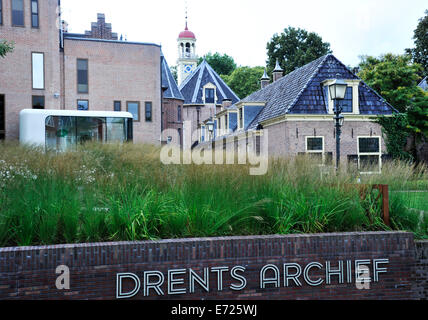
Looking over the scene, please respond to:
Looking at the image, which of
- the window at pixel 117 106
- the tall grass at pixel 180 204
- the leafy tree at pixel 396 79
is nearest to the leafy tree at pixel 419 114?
the leafy tree at pixel 396 79

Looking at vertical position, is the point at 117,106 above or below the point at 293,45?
below

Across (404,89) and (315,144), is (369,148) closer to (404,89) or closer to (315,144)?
(315,144)

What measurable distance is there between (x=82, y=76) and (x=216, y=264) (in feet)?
90.8

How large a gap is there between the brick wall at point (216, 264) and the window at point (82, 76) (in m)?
27.1

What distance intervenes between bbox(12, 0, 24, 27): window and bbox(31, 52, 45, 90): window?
2129 millimetres

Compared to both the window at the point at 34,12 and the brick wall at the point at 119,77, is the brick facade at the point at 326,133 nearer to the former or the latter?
the brick wall at the point at 119,77

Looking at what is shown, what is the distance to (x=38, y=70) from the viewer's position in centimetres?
2738

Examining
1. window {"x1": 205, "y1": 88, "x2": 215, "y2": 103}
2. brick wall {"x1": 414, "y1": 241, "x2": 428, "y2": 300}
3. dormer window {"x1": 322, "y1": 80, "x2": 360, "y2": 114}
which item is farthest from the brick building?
brick wall {"x1": 414, "y1": 241, "x2": 428, "y2": 300}

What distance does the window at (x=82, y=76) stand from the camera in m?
29.7

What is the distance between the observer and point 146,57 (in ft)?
103

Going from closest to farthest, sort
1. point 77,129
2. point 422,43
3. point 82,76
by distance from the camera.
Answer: point 77,129 → point 82,76 → point 422,43

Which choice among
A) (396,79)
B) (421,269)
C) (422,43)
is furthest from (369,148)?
(422,43)
